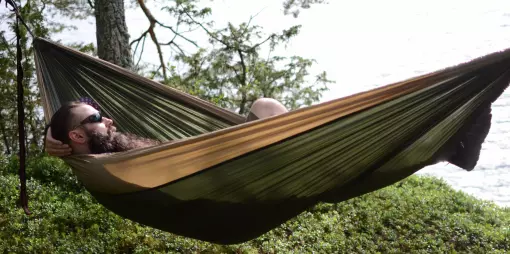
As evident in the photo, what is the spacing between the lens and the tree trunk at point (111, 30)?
310 centimetres

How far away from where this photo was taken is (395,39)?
9.16 meters

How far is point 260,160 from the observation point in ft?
4.64

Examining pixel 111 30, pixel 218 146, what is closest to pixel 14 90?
pixel 111 30

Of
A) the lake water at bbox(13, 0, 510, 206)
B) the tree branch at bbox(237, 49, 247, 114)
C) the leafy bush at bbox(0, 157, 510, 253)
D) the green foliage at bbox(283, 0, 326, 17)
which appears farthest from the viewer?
the lake water at bbox(13, 0, 510, 206)

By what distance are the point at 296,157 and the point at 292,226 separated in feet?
4.80

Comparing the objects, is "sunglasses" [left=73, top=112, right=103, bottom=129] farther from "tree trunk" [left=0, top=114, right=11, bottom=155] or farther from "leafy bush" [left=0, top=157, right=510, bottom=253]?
"tree trunk" [left=0, top=114, right=11, bottom=155]

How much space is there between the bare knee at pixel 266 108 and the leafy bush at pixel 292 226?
0.89 meters

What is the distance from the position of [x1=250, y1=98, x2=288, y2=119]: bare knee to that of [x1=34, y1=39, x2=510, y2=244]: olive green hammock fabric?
352mm

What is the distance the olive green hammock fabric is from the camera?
1.37m

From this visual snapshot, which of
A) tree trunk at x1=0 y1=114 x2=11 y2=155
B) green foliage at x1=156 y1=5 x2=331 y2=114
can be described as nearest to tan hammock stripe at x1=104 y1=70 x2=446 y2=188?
green foliage at x1=156 y1=5 x2=331 y2=114

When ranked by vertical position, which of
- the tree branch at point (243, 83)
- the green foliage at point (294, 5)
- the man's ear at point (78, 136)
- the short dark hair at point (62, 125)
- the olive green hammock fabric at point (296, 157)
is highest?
the green foliage at point (294, 5)

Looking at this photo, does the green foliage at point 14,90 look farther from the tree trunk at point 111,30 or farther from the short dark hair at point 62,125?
the short dark hair at point 62,125

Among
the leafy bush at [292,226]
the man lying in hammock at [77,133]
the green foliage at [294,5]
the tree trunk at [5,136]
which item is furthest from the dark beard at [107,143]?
the green foliage at [294,5]

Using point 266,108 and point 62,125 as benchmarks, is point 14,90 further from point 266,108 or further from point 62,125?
point 266,108
